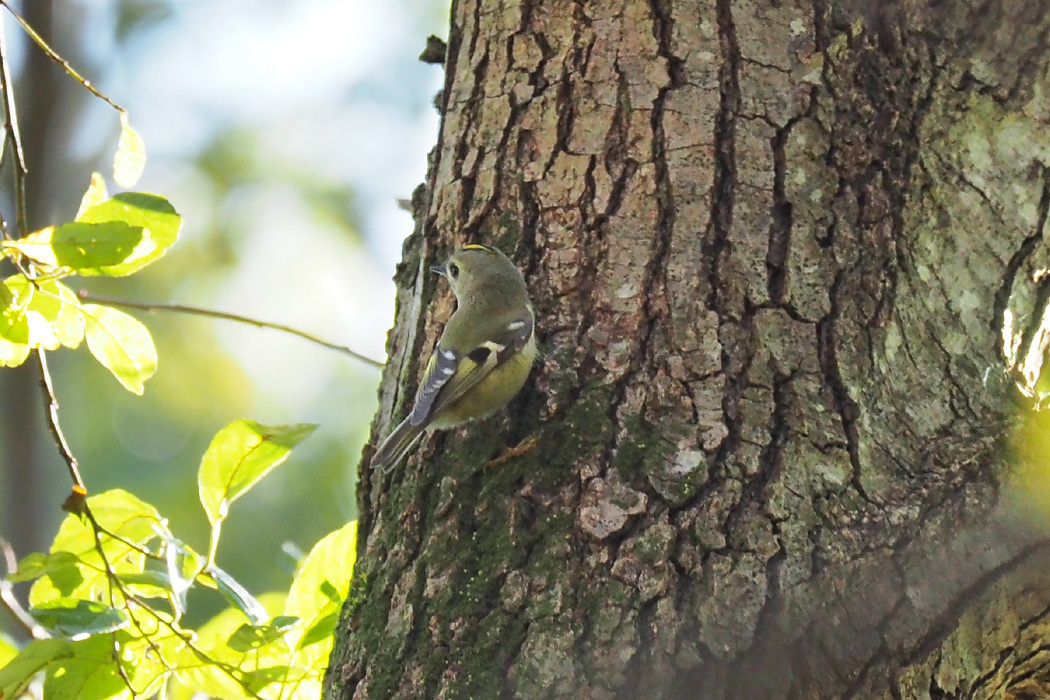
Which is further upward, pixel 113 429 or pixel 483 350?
pixel 483 350

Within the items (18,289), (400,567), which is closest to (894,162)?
(400,567)

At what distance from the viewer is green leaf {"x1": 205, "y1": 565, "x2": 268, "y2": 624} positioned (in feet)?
5.08

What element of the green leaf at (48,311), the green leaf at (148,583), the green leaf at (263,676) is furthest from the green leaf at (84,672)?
the green leaf at (48,311)

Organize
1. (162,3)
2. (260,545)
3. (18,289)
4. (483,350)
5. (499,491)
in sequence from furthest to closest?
(162,3)
(260,545)
(483,350)
(499,491)
(18,289)

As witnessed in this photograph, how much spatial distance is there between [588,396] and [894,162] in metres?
0.68

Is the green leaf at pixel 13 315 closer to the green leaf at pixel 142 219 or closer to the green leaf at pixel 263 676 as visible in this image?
the green leaf at pixel 142 219

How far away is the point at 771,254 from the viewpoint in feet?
5.64

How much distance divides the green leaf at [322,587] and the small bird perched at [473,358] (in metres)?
0.16

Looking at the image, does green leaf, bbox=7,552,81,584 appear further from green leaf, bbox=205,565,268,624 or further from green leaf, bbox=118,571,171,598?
green leaf, bbox=205,565,268,624

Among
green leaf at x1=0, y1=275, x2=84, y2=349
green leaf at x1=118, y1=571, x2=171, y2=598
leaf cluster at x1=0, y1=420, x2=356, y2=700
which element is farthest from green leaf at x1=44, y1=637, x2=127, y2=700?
green leaf at x1=0, y1=275, x2=84, y2=349

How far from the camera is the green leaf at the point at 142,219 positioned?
1.52m

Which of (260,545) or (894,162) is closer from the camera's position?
(894,162)

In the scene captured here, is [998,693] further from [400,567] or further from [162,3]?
[162,3]

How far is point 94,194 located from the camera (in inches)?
63.7
